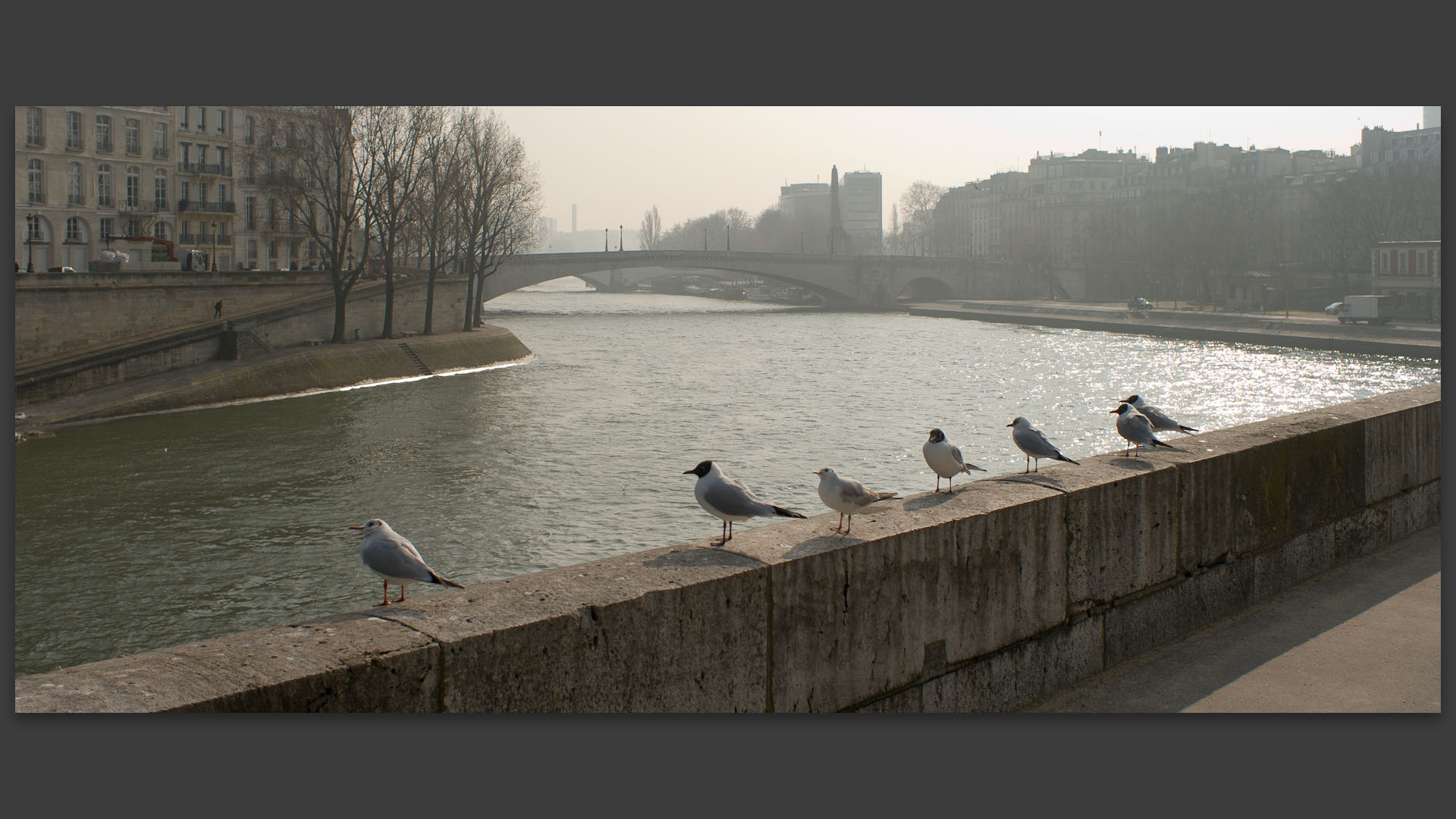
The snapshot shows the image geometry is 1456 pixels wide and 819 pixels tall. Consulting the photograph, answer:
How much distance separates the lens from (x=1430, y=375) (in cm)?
3256

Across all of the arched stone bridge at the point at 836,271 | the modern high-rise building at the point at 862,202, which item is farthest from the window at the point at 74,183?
the modern high-rise building at the point at 862,202

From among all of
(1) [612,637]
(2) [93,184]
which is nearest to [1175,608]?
(1) [612,637]

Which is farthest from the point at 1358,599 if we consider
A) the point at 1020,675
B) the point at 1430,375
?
the point at 1430,375

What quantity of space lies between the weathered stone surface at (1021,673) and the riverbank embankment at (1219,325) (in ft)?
99.2

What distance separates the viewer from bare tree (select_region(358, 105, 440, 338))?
112 ft

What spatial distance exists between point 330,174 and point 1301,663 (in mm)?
34433

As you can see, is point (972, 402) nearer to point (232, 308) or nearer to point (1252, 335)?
point (232, 308)

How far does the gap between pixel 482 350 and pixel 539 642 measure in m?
33.7

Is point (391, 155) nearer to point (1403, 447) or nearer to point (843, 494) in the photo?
point (1403, 447)

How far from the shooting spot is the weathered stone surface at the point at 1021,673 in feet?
14.9

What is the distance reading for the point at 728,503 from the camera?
4602mm

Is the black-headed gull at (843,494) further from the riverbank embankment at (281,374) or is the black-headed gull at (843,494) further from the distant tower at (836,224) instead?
the distant tower at (836,224)

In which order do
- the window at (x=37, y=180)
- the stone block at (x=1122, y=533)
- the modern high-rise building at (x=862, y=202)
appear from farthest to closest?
the modern high-rise building at (x=862, y=202) < the window at (x=37, y=180) < the stone block at (x=1122, y=533)

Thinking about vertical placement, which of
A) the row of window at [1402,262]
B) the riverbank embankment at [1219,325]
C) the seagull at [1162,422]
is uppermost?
the row of window at [1402,262]
